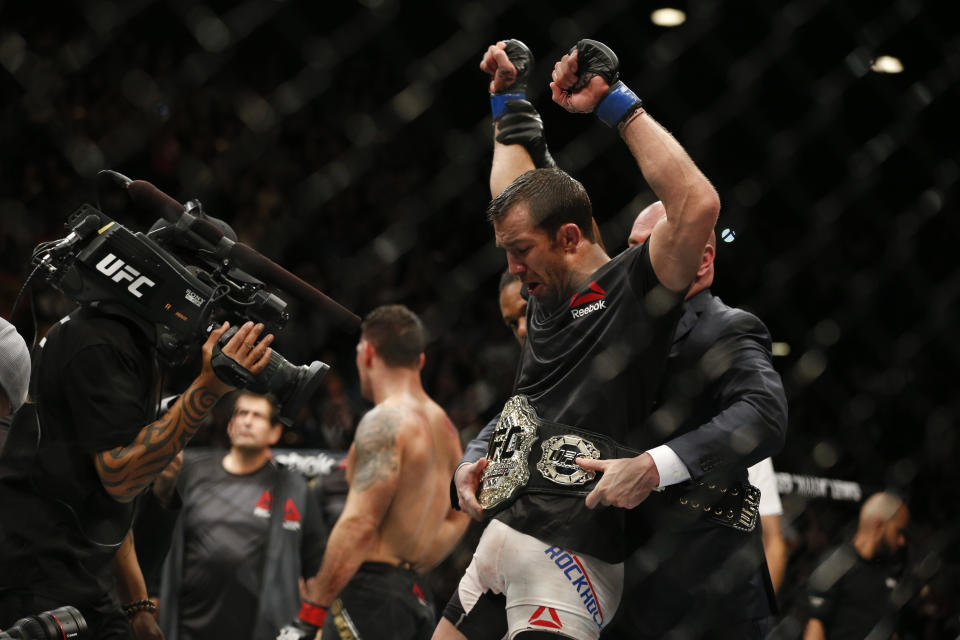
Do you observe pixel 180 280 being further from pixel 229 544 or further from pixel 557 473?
pixel 229 544

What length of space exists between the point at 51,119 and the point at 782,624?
3696mm

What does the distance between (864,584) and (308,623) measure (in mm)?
2116

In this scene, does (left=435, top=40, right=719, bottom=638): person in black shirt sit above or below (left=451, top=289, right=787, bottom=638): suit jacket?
above

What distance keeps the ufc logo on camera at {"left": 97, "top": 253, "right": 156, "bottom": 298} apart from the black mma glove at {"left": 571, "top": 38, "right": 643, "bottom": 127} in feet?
2.87

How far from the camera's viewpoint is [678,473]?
1.75 meters

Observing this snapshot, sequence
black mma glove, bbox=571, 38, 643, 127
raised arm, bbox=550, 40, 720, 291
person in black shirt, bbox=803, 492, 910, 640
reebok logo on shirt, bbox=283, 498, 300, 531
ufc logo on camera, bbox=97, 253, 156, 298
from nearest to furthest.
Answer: raised arm, bbox=550, 40, 720, 291 → black mma glove, bbox=571, 38, 643, 127 → ufc logo on camera, bbox=97, 253, 156, 298 → person in black shirt, bbox=803, 492, 910, 640 → reebok logo on shirt, bbox=283, 498, 300, 531

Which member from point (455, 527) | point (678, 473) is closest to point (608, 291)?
point (678, 473)

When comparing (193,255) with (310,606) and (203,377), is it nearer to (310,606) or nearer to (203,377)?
(203,377)

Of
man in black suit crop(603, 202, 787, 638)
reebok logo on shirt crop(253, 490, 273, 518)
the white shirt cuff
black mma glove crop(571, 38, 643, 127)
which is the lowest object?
reebok logo on shirt crop(253, 490, 273, 518)

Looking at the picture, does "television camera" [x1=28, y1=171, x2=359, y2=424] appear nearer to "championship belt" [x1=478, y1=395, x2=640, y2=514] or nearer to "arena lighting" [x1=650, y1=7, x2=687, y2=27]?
"championship belt" [x1=478, y1=395, x2=640, y2=514]

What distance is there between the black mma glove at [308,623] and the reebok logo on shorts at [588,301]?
56.7 inches

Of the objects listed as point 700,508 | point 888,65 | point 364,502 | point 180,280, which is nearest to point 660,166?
point 700,508

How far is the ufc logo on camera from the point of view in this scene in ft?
6.37

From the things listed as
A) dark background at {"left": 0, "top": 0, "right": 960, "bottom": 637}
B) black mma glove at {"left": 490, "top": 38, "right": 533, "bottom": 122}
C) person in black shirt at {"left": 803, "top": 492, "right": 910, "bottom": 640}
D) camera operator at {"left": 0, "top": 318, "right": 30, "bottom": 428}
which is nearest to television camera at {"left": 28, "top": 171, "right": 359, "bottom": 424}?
camera operator at {"left": 0, "top": 318, "right": 30, "bottom": 428}
